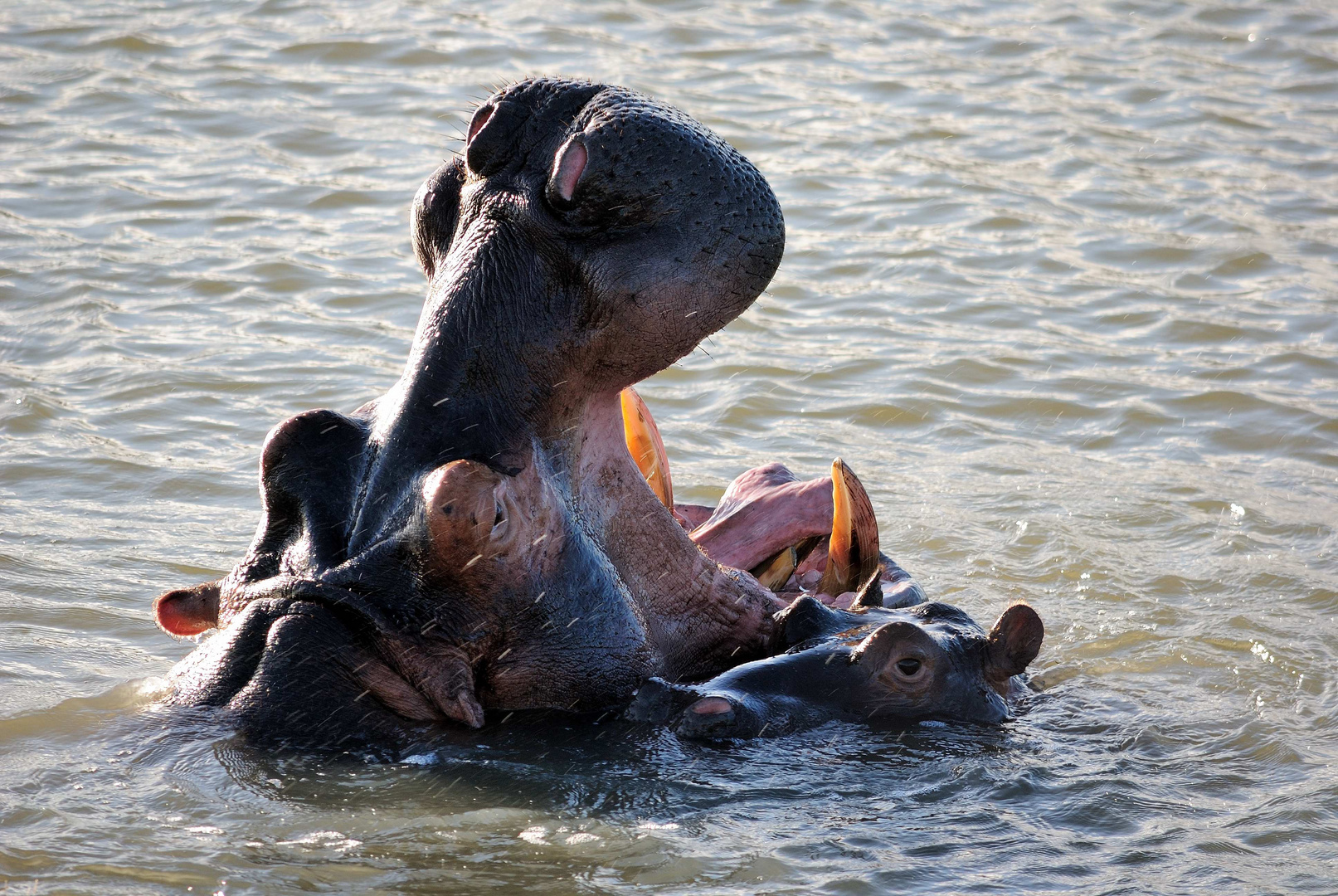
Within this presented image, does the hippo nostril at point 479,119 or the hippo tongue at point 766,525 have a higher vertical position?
the hippo nostril at point 479,119

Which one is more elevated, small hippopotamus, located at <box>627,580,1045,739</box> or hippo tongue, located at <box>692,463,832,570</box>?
hippo tongue, located at <box>692,463,832,570</box>

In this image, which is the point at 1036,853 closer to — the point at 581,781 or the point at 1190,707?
the point at 581,781

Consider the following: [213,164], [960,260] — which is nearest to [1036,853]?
[960,260]

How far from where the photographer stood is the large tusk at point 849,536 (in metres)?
4.66

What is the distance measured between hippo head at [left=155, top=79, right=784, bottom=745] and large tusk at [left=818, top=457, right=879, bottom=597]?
3.09ft

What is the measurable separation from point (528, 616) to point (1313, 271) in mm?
8315

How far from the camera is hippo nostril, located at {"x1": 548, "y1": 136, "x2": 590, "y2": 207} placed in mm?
3689

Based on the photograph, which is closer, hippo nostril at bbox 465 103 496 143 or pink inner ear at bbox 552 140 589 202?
pink inner ear at bbox 552 140 589 202

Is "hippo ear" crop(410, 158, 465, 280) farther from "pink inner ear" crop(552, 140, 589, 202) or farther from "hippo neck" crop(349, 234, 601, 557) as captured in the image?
"pink inner ear" crop(552, 140, 589, 202)

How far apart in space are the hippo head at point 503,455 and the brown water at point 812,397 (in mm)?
196

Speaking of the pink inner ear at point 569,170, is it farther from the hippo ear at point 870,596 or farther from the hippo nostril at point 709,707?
the hippo ear at point 870,596

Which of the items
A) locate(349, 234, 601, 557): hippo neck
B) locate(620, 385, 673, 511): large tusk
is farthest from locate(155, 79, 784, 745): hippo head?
locate(620, 385, 673, 511): large tusk

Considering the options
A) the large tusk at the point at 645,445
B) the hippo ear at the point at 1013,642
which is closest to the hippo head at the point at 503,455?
the large tusk at the point at 645,445

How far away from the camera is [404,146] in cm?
1250
